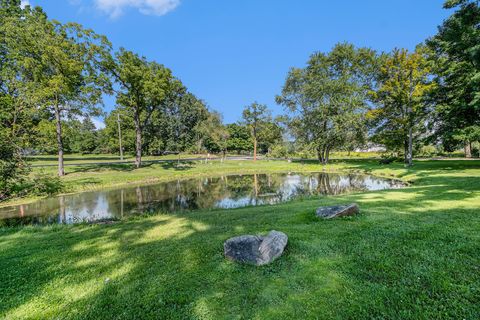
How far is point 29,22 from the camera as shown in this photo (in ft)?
68.7

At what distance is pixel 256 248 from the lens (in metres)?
4.34

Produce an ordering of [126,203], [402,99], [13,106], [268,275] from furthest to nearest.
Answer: [402,99]
[126,203]
[13,106]
[268,275]

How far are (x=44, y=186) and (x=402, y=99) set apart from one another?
33.8 m

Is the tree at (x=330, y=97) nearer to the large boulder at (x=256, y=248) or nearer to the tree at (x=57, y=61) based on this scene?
the tree at (x=57, y=61)

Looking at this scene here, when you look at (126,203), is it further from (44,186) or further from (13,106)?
(13,106)

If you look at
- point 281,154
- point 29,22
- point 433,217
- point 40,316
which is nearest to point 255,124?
point 281,154

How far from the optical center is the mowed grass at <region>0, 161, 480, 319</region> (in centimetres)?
304

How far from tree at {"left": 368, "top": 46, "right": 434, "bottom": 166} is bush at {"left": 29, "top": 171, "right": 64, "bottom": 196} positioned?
98.1ft

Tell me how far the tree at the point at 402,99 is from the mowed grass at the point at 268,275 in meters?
22.0

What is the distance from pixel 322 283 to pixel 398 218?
379 centimetres

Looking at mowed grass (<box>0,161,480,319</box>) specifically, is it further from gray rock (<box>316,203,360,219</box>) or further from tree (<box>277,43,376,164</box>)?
tree (<box>277,43,376,164</box>)

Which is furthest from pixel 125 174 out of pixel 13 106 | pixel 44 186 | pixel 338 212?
pixel 338 212

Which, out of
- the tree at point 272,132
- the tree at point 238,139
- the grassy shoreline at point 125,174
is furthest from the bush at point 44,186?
the tree at point 238,139

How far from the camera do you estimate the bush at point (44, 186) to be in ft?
44.9
